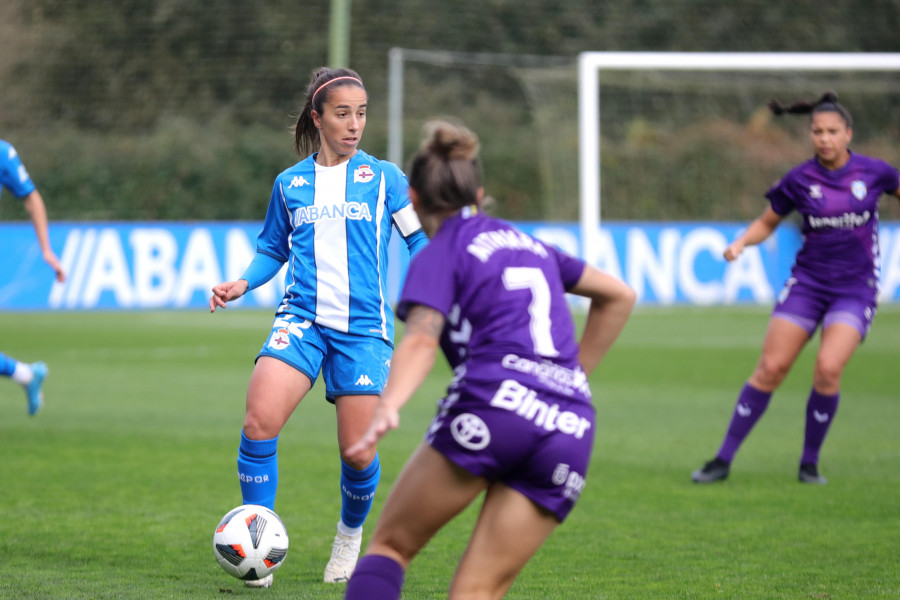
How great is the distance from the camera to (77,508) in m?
6.56

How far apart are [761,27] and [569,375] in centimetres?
3622

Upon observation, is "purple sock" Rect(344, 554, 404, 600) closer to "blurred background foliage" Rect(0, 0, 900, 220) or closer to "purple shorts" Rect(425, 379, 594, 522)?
"purple shorts" Rect(425, 379, 594, 522)

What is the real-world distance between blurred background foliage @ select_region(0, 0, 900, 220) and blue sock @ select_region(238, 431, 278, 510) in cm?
2071

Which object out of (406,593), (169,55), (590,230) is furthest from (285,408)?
(169,55)

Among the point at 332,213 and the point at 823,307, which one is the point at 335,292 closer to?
the point at 332,213

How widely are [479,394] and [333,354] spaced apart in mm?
1779

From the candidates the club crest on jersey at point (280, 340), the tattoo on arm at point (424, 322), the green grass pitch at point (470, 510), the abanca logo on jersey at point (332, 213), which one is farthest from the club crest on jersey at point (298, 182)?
the tattoo on arm at point (424, 322)

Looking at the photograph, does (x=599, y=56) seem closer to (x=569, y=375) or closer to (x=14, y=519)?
(x=14, y=519)

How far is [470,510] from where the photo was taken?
22.5 feet

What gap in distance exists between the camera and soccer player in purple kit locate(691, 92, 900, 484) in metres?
7.27

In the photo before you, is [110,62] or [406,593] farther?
[110,62]

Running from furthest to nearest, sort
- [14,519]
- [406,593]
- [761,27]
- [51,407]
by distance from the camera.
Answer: [761,27]
[51,407]
[14,519]
[406,593]

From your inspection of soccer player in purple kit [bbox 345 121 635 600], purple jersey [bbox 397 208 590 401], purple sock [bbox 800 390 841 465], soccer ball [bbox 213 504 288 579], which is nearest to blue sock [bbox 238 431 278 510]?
soccer ball [bbox 213 504 288 579]

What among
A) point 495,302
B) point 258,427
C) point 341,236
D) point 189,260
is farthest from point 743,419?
point 189,260
